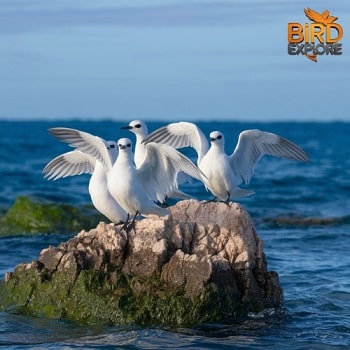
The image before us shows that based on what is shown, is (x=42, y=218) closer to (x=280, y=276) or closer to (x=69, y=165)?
(x=69, y=165)

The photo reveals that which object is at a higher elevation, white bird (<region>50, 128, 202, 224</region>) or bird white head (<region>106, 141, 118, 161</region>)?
bird white head (<region>106, 141, 118, 161</region>)

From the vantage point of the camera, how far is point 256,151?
42.9ft

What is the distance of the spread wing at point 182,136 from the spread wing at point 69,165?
1.01 metres

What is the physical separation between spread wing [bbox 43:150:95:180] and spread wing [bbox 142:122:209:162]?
39.9 inches

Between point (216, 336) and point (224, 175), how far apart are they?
271 centimetres

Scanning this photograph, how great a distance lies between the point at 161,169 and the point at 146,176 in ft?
0.78

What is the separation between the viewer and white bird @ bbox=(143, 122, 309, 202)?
12258 mm

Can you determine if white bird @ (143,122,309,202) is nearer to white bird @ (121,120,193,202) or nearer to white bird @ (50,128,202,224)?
white bird @ (121,120,193,202)

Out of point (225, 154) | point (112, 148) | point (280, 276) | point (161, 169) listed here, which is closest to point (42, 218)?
point (280, 276)

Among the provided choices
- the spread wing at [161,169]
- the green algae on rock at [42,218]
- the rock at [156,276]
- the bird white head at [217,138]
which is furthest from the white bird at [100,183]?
the green algae on rock at [42,218]

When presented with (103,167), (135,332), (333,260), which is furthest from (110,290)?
(333,260)

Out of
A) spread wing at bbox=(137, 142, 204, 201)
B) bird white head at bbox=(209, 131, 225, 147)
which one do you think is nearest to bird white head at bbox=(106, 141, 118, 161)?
spread wing at bbox=(137, 142, 204, 201)

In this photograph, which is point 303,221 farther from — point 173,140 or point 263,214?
point 173,140

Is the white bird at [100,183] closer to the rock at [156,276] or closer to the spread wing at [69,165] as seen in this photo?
the spread wing at [69,165]
